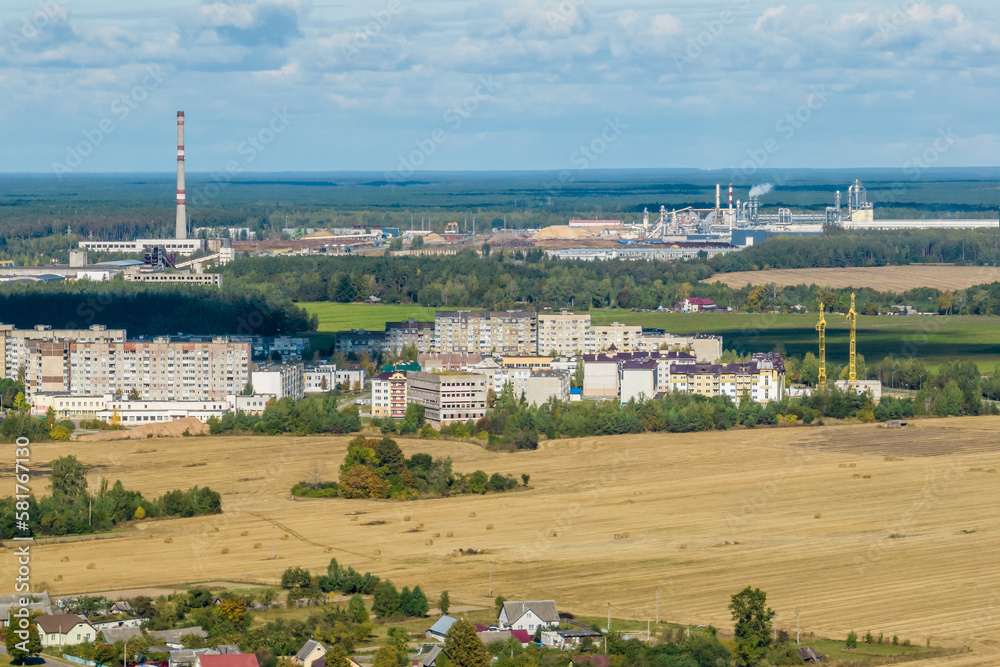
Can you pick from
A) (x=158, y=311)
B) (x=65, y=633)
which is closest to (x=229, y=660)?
(x=65, y=633)

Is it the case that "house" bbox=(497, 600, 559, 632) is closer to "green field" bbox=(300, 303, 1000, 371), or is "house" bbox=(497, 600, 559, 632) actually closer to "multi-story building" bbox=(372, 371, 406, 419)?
"multi-story building" bbox=(372, 371, 406, 419)

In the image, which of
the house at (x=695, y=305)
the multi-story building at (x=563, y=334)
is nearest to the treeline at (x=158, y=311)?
the multi-story building at (x=563, y=334)

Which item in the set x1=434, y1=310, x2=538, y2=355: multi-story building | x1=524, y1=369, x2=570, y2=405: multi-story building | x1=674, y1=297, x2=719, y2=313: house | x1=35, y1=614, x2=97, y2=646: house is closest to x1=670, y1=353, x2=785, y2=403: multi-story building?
x1=524, y1=369, x2=570, y2=405: multi-story building

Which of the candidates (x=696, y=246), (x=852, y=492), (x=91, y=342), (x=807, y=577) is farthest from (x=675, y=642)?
(x=696, y=246)

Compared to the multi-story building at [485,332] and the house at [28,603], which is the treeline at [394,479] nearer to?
the house at [28,603]

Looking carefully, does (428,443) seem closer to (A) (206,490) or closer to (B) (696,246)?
(A) (206,490)
